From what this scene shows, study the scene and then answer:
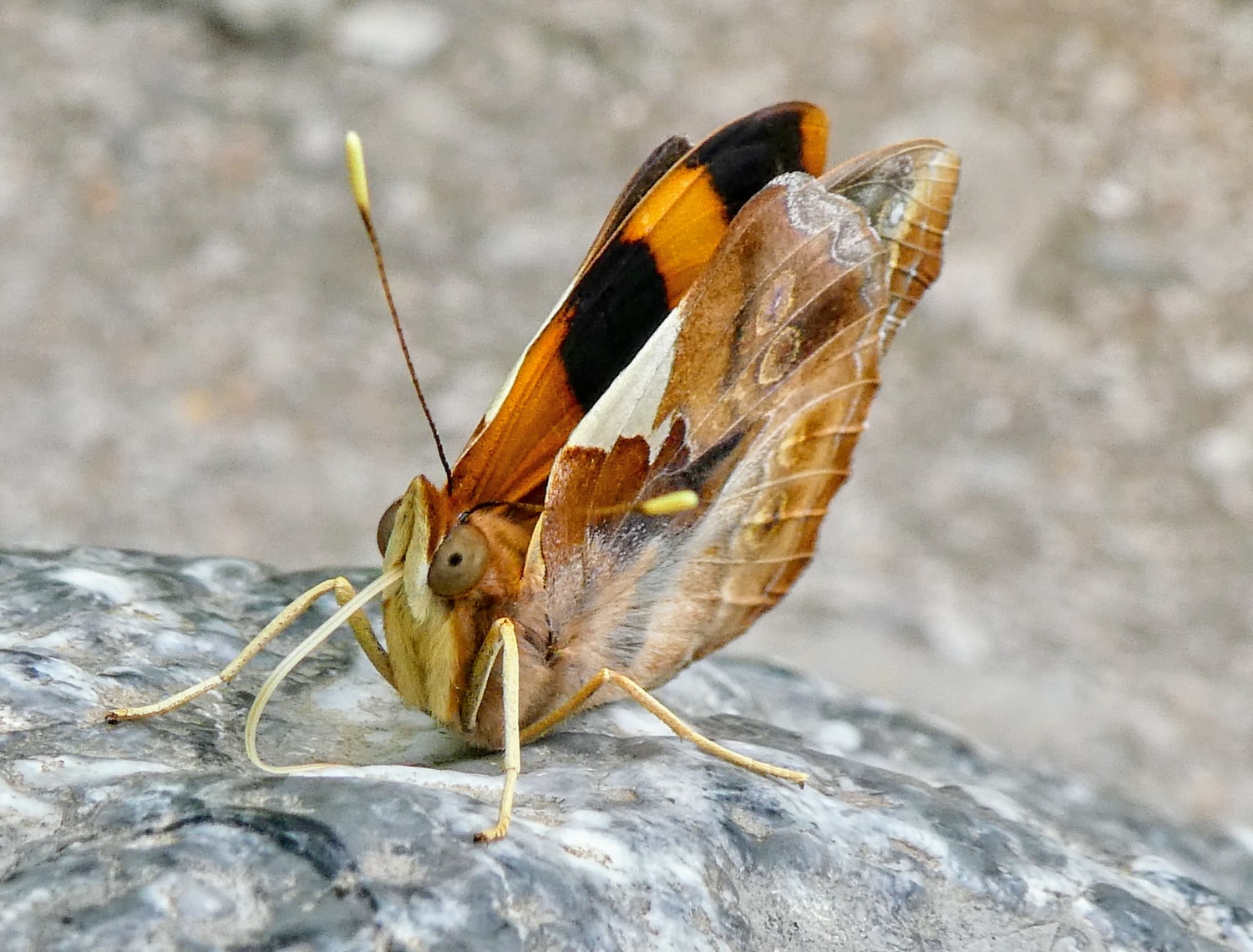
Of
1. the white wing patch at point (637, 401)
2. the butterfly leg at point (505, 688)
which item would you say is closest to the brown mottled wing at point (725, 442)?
the white wing patch at point (637, 401)

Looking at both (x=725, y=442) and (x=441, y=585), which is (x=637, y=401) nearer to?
(x=725, y=442)

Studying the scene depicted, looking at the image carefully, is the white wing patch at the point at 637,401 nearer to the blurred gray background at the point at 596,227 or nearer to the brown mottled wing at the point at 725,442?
the brown mottled wing at the point at 725,442

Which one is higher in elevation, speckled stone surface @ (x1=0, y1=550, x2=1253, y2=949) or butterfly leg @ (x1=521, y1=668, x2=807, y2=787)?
butterfly leg @ (x1=521, y1=668, x2=807, y2=787)

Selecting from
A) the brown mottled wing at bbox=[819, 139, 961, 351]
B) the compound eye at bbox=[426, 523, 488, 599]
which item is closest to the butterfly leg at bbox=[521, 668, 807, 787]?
the compound eye at bbox=[426, 523, 488, 599]

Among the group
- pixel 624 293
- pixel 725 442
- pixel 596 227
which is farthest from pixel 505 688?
pixel 596 227

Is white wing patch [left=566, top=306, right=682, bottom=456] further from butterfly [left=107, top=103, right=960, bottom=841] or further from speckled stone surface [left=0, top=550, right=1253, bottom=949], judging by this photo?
Answer: speckled stone surface [left=0, top=550, right=1253, bottom=949]

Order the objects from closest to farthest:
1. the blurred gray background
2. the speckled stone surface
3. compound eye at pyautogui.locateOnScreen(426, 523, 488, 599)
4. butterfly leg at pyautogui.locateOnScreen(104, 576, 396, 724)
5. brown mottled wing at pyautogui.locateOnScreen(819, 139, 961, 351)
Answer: the speckled stone surface → compound eye at pyautogui.locateOnScreen(426, 523, 488, 599) → butterfly leg at pyautogui.locateOnScreen(104, 576, 396, 724) → brown mottled wing at pyautogui.locateOnScreen(819, 139, 961, 351) → the blurred gray background
